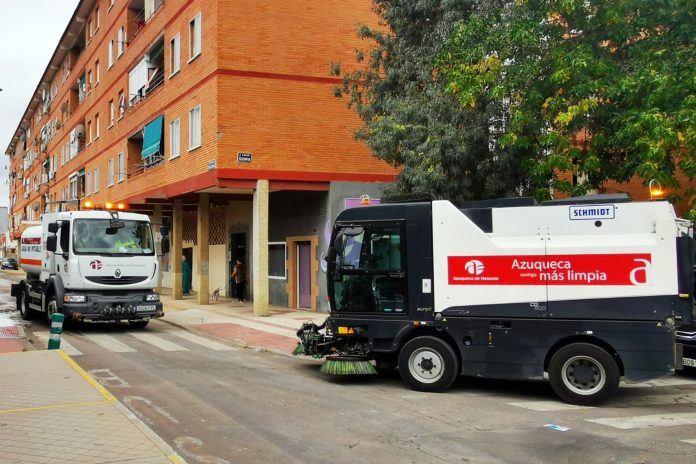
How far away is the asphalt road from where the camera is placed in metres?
5.96

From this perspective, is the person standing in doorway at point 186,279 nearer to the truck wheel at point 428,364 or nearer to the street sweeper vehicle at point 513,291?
the street sweeper vehicle at point 513,291

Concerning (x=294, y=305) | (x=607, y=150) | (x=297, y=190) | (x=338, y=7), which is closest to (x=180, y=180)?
(x=297, y=190)

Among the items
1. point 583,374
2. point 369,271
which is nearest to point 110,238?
point 369,271

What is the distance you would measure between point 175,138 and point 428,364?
16.2 metres

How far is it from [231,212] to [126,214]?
432 inches

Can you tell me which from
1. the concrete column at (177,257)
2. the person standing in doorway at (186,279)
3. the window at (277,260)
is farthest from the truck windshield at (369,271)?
the person standing in doorway at (186,279)

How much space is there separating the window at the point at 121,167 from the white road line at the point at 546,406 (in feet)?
82.0

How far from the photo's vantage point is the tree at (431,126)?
533 inches

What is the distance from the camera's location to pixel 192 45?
69.2 feet

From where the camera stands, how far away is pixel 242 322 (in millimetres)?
17562

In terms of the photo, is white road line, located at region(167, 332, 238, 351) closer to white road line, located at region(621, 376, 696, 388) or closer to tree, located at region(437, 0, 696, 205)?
tree, located at region(437, 0, 696, 205)

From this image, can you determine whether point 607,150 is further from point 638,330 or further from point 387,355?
point 387,355

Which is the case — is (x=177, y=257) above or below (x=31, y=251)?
below

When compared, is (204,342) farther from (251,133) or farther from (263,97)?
(263,97)
